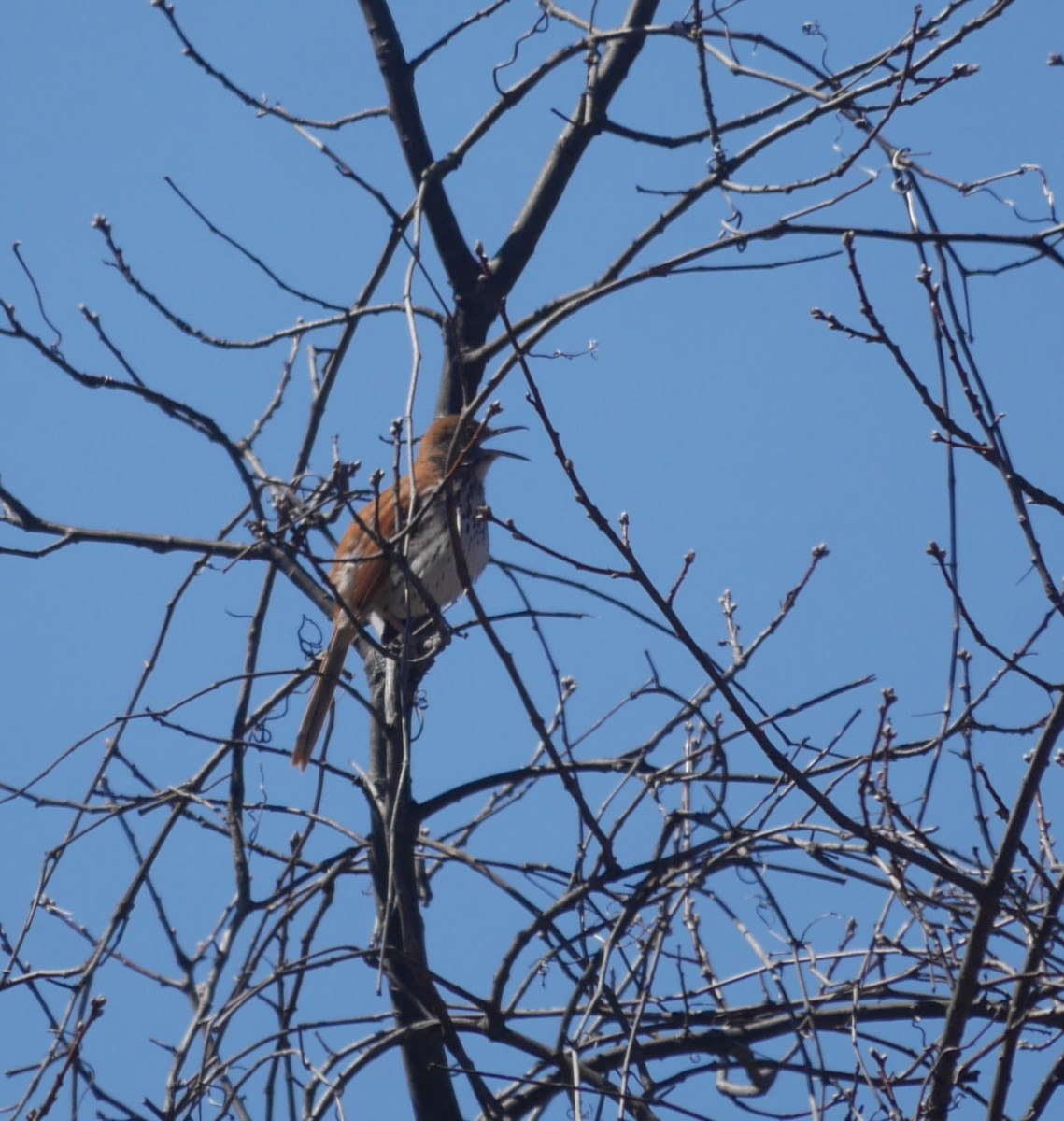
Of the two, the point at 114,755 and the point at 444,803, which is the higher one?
the point at 114,755

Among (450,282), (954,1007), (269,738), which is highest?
(450,282)

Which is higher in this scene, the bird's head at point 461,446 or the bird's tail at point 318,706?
the bird's head at point 461,446

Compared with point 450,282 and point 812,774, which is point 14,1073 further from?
point 450,282

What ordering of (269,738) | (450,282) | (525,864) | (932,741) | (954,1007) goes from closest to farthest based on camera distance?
(954,1007) → (932,741) → (525,864) → (269,738) → (450,282)

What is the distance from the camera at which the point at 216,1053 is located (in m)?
3.50

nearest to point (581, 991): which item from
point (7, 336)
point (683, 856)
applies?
point (683, 856)

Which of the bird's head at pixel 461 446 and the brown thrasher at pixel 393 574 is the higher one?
the bird's head at pixel 461 446

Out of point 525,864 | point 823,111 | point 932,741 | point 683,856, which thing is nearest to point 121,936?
point 525,864

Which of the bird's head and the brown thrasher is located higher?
the bird's head

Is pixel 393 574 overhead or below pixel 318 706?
overhead

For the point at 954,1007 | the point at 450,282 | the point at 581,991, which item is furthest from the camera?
the point at 450,282

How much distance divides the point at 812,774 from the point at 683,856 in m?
0.34

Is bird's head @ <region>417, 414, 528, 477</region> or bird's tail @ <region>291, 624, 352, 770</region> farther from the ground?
bird's head @ <region>417, 414, 528, 477</region>

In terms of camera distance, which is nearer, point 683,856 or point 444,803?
point 683,856
